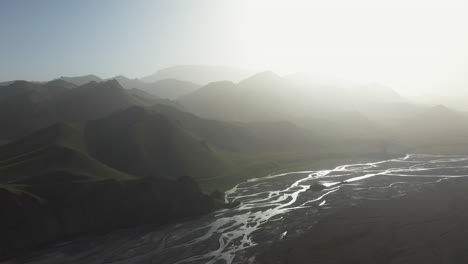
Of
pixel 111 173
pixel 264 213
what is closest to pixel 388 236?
pixel 264 213

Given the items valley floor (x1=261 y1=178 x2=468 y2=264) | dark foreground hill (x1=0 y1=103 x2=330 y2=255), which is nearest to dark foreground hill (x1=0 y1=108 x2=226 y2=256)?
dark foreground hill (x1=0 y1=103 x2=330 y2=255)

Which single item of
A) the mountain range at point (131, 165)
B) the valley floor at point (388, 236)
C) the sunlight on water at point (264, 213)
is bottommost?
the valley floor at point (388, 236)

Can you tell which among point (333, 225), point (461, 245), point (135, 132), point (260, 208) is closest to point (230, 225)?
point (260, 208)

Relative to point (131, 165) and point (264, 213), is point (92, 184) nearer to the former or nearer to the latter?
point (131, 165)

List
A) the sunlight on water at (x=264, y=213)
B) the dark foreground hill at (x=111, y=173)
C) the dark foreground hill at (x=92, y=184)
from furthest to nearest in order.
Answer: the dark foreground hill at (x=111, y=173)
the dark foreground hill at (x=92, y=184)
the sunlight on water at (x=264, y=213)

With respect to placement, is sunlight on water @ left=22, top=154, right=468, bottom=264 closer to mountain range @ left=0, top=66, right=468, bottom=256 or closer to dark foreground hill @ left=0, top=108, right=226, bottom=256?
dark foreground hill @ left=0, top=108, right=226, bottom=256

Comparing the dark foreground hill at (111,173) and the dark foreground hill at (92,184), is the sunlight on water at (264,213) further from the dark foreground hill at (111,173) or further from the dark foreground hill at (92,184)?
the dark foreground hill at (111,173)

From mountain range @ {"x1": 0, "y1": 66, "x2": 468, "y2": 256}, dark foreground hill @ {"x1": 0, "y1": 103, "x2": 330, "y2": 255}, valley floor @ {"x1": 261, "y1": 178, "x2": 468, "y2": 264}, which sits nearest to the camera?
valley floor @ {"x1": 261, "y1": 178, "x2": 468, "y2": 264}

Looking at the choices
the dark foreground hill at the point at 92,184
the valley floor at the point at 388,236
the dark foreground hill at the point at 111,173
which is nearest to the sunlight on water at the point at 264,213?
the valley floor at the point at 388,236
